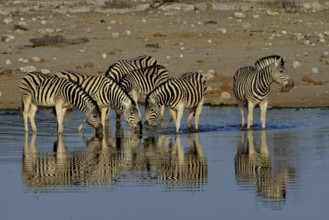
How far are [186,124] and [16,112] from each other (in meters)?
4.00

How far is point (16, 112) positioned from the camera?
23672mm

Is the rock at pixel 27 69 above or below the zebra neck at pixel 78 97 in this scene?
above

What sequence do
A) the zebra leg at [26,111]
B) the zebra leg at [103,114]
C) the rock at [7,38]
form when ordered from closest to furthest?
1. the zebra leg at [26,111]
2. the zebra leg at [103,114]
3. the rock at [7,38]

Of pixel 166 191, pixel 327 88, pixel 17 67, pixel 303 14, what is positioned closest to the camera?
pixel 166 191

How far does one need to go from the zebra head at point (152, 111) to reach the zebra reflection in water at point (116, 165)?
86cm

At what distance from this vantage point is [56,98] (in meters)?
20.5

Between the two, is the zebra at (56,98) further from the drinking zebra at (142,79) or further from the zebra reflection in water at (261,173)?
the zebra reflection in water at (261,173)

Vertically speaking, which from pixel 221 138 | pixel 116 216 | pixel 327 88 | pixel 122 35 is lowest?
pixel 116 216

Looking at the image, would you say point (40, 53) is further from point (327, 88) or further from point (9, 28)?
point (327, 88)

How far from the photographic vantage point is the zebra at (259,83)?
811 inches

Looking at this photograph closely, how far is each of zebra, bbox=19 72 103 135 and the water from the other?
0.30 metres

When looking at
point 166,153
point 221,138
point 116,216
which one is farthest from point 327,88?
point 116,216

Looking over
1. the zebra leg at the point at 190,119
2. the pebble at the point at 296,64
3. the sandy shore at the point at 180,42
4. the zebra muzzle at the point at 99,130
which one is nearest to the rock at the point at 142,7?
the sandy shore at the point at 180,42

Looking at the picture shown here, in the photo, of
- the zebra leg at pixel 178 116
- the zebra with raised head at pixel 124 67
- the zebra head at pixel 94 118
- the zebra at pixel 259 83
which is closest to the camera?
the zebra leg at pixel 178 116
